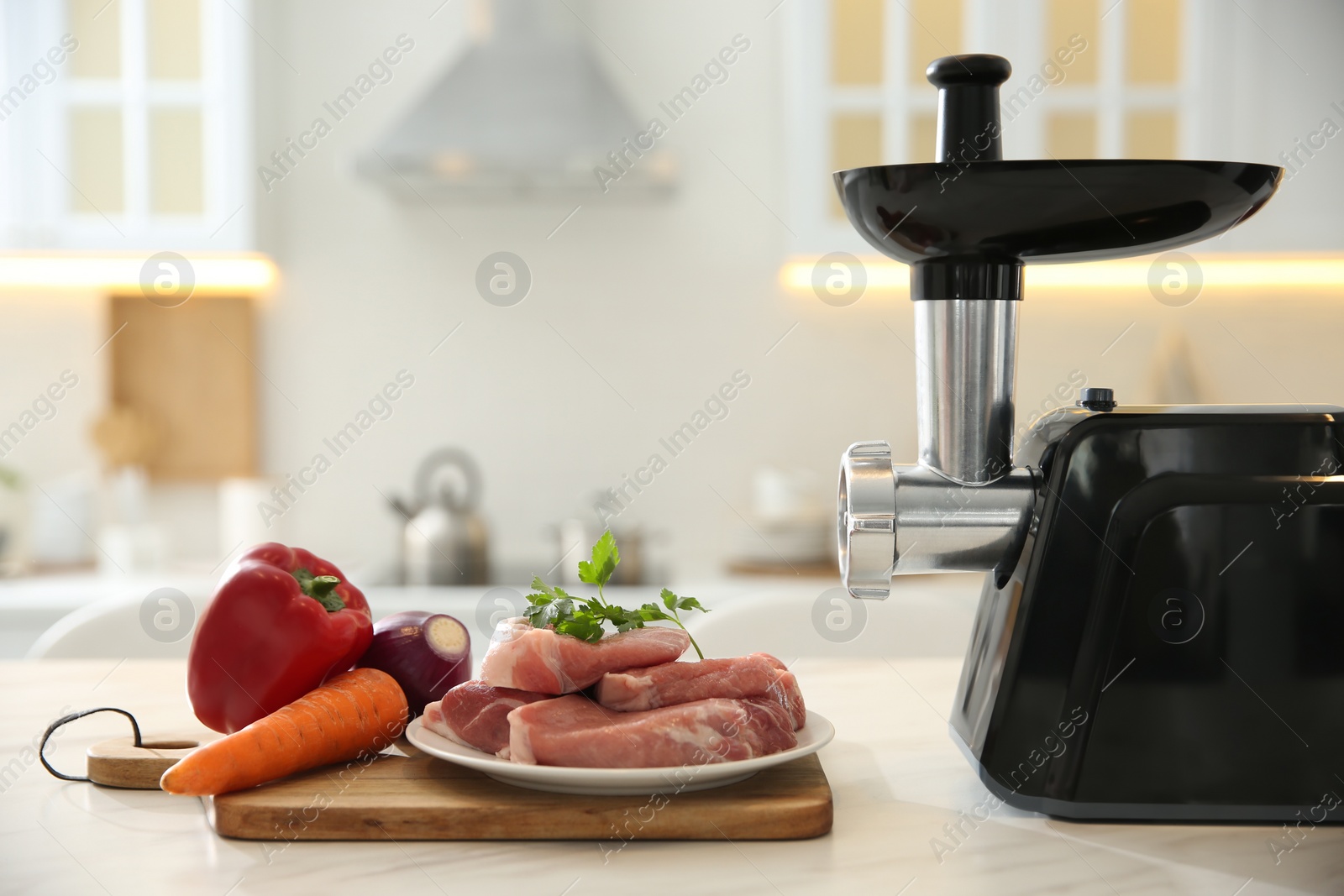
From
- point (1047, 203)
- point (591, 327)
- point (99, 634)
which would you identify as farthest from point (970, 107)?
point (591, 327)

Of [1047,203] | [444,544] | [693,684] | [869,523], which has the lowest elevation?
[444,544]

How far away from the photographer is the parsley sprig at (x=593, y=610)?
74 centimetres

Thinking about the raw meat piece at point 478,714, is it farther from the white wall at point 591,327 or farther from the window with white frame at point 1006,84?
the white wall at point 591,327

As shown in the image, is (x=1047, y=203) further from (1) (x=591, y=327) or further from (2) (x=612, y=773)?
(1) (x=591, y=327)

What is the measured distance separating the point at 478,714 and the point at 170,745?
0.25 m

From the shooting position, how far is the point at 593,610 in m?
0.76

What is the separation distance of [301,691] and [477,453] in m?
1.91

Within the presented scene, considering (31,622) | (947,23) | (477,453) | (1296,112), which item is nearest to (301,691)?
(31,622)

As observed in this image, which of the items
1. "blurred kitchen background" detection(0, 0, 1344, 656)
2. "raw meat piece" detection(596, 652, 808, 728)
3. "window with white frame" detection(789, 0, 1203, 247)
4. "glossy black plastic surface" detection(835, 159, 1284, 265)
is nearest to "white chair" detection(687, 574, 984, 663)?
"raw meat piece" detection(596, 652, 808, 728)

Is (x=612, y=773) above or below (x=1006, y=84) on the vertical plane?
below

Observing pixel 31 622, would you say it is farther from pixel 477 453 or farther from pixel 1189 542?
pixel 1189 542

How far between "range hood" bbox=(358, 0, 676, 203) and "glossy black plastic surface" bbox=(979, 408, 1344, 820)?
6.12ft

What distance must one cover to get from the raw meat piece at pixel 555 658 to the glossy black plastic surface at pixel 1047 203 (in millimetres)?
311

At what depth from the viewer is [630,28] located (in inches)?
107
